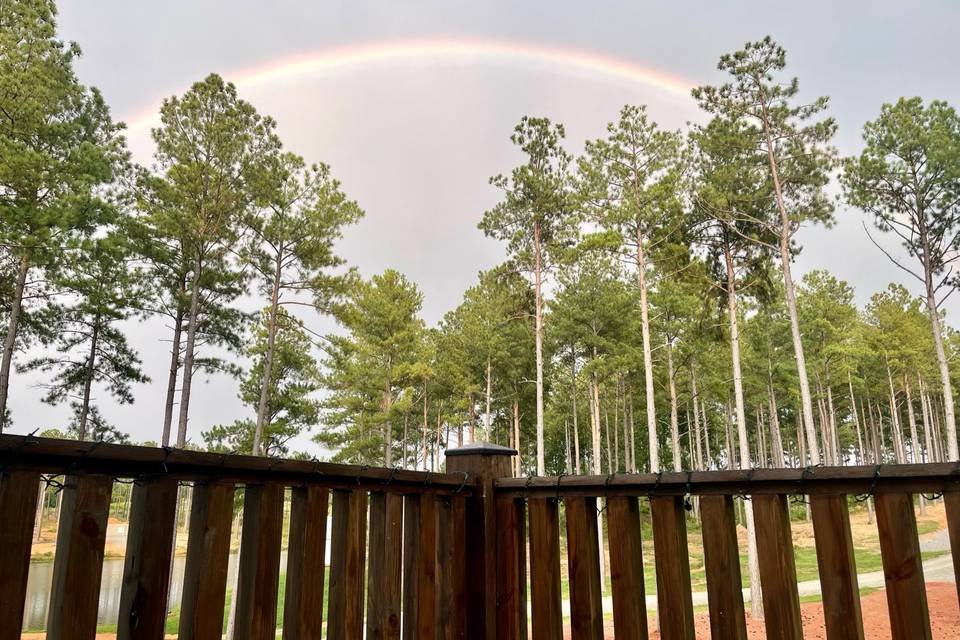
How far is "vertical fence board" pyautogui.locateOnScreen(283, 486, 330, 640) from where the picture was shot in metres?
1.80

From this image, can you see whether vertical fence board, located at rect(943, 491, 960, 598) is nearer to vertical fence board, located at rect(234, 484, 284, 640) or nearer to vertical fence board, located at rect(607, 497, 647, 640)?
vertical fence board, located at rect(607, 497, 647, 640)

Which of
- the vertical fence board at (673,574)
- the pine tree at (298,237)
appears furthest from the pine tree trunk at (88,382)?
the vertical fence board at (673,574)

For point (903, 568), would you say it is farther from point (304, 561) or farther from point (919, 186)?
point (919, 186)

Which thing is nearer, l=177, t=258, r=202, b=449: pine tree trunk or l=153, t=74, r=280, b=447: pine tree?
l=153, t=74, r=280, b=447: pine tree

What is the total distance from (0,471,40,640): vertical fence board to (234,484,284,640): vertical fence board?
0.51 meters

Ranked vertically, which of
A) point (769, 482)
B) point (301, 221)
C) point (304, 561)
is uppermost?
point (301, 221)

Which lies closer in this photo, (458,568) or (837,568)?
(837,568)

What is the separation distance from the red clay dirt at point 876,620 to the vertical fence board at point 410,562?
24.9 feet

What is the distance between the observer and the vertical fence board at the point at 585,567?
215 centimetres

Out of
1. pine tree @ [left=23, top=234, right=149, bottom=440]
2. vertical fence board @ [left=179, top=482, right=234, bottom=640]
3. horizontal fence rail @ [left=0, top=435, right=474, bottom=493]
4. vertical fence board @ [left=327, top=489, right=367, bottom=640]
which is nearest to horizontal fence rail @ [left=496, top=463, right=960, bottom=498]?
horizontal fence rail @ [left=0, top=435, right=474, bottom=493]

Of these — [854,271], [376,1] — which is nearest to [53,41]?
[376,1]

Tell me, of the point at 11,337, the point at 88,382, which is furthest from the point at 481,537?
the point at 88,382

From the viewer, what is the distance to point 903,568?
167cm

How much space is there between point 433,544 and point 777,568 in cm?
117
